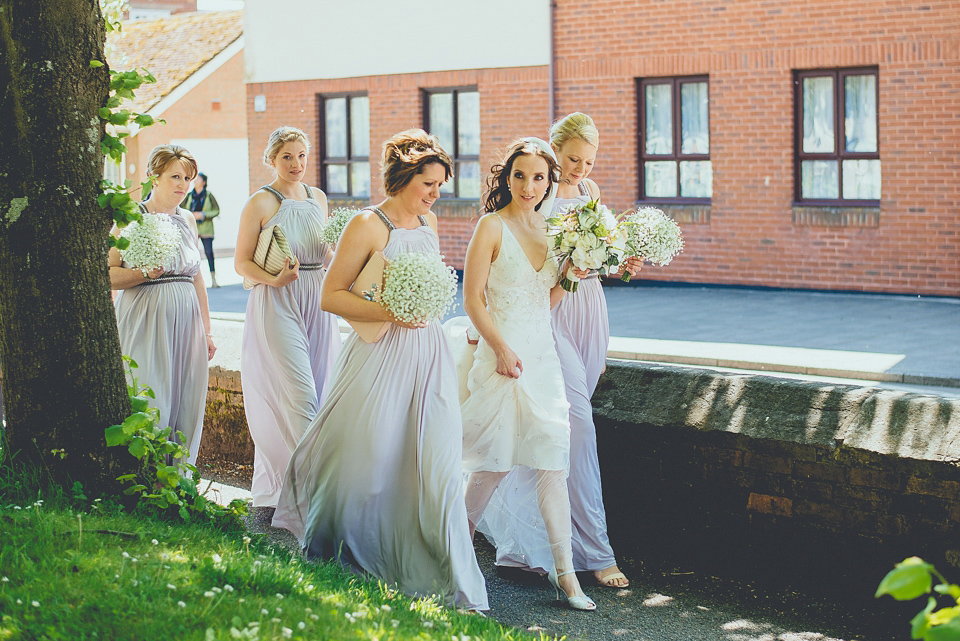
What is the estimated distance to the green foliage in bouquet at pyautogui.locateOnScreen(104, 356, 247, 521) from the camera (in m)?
5.44

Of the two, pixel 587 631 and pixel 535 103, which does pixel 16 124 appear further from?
pixel 535 103

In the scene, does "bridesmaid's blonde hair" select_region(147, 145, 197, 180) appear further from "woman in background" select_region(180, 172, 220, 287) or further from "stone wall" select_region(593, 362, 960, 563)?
"woman in background" select_region(180, 172, 220, 287)

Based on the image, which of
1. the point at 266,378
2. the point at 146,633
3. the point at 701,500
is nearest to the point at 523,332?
the point at 701,500

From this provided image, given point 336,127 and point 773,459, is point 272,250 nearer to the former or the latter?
point 773,459

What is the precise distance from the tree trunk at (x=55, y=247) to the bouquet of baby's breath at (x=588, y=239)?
2191mm

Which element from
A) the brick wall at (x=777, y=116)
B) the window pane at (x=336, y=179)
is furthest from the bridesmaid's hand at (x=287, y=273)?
the window pane at (x=336, y=179)

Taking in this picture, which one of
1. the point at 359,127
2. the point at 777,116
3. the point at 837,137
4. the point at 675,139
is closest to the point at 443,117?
the point at 359,127

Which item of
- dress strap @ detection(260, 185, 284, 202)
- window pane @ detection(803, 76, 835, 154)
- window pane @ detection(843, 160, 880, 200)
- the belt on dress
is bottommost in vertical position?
the belt on dress

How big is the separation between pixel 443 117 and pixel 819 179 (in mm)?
7848

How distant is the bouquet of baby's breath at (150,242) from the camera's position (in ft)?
23.5

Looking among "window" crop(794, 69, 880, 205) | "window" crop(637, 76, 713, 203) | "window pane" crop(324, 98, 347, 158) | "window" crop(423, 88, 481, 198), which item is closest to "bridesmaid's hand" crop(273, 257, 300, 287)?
"window" crop(794, 69, 880, 205)

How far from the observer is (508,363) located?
5.96m

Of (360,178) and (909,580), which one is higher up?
(360,178)

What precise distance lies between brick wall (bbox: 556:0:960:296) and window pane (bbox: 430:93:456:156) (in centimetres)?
285
